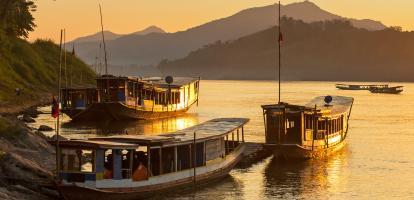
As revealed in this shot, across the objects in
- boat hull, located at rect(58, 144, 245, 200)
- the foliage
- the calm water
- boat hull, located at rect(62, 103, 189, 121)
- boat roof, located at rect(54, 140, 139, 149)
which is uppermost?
the foliage

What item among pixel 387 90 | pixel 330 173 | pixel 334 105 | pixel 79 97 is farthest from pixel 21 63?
pixel 387 90

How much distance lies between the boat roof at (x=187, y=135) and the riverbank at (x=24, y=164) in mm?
3107

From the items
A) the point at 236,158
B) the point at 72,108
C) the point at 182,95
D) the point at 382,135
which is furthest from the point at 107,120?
the point at 236,158

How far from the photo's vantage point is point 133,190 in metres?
30.2

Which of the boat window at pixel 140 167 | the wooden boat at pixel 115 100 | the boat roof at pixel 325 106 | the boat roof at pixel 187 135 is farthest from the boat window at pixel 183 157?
the wooden boat at pixel 115 100

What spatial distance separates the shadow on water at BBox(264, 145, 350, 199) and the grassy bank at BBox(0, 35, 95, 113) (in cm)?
3554

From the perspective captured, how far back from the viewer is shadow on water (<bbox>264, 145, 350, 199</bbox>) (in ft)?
120

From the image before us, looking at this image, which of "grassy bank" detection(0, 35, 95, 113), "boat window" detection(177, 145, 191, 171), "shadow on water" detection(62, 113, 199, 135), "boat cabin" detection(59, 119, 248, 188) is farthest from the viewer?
"grassy bank" detection(0, 35, 95, 113)

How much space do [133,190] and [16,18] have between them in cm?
7066

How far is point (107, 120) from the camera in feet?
233

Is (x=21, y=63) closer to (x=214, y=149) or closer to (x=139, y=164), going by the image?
(x=214, y=149)

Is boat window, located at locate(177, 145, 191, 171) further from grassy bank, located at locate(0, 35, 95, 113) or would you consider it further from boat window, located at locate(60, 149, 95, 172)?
grassy bank, located at locate(0, 35, 95, 113)

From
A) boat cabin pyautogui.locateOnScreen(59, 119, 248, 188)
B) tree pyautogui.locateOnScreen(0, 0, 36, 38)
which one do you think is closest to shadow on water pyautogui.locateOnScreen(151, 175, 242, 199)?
boat cabin pyautogui.locateOnScreen(59, 119, 248, 188)

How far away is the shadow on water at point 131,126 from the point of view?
210 ft
